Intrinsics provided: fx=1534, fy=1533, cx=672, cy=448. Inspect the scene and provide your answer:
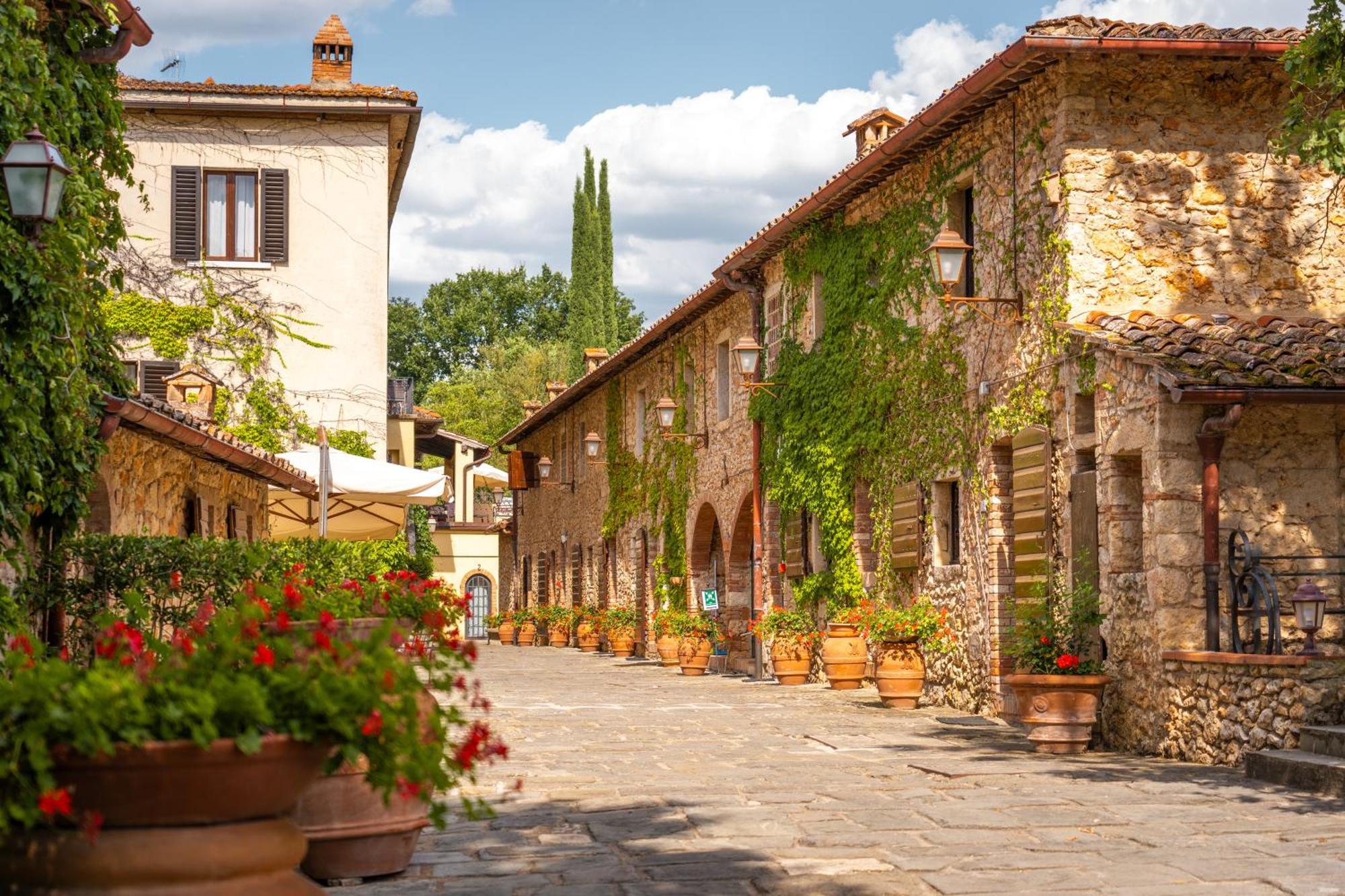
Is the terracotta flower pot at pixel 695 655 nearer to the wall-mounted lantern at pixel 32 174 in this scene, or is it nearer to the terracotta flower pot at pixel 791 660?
the terracotta flower pot at pixel 791 660

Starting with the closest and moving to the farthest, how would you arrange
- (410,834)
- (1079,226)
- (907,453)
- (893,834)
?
1. (410,834)
2. (893,834)
3. (1079,226)
4. (907,453)

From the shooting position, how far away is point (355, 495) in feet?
45.0

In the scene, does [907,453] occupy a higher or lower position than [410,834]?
higher

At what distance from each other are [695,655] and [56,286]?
13785 millimetres

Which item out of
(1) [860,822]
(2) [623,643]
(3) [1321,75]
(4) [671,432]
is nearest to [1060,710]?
(1) [860,822]

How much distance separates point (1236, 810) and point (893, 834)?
1942mm

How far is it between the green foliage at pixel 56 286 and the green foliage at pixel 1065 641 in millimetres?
6397

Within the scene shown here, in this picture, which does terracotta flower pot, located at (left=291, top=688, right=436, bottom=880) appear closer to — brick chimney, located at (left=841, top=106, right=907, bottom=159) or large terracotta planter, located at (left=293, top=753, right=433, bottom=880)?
large terracotta planter, located at (left=293, top=753, right=433, bottom=880)

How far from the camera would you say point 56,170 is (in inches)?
289

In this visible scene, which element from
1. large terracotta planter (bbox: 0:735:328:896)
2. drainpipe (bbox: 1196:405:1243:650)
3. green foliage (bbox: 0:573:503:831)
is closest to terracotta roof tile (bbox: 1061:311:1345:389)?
drainpipe (bbox: 1196:405:1243:650)

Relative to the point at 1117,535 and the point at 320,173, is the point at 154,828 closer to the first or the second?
the point at 1117,535

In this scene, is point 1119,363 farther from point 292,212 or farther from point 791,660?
point 292,212

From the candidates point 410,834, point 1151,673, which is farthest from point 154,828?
point 1151,673

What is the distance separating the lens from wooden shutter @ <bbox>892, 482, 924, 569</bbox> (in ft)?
48.8
